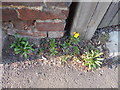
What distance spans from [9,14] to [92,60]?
3.41 feet

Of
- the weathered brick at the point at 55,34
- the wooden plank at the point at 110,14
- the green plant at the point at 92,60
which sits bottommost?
the green plant at the point at 92,60

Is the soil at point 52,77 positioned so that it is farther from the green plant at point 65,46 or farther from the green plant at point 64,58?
the green plant at point 65,46

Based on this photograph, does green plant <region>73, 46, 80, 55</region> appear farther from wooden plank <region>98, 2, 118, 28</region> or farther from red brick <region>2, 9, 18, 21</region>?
red brick <region>2, 9, 18, 21</region>

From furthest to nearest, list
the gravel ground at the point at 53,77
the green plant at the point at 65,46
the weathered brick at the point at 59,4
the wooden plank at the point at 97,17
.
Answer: the green plant at the point at 65,46 → the gravel ground at the point at 53,77 → the wooden plank at the point at 97,17 → the weathered brick at the point at 59,4

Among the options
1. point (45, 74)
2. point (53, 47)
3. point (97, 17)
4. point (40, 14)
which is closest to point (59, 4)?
point (40, 14)

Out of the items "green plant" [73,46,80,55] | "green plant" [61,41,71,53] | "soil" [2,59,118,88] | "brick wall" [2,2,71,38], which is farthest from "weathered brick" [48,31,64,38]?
"soil" [2,59,118,88]

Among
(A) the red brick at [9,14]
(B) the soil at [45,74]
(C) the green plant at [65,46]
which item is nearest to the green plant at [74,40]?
(C) the green plant at [65,46]

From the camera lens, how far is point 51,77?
159 centimetres

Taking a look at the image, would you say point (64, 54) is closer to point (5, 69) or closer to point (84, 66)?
point (84, 66)

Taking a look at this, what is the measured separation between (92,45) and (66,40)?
13.7 inches

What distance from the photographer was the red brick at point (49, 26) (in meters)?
1.54

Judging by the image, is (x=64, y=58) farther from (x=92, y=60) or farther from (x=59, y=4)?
(x=59, y=4)

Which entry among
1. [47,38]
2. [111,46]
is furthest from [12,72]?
[111,46]

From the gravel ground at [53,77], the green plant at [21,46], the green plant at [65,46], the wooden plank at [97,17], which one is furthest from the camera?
the green plant at [65,46]
